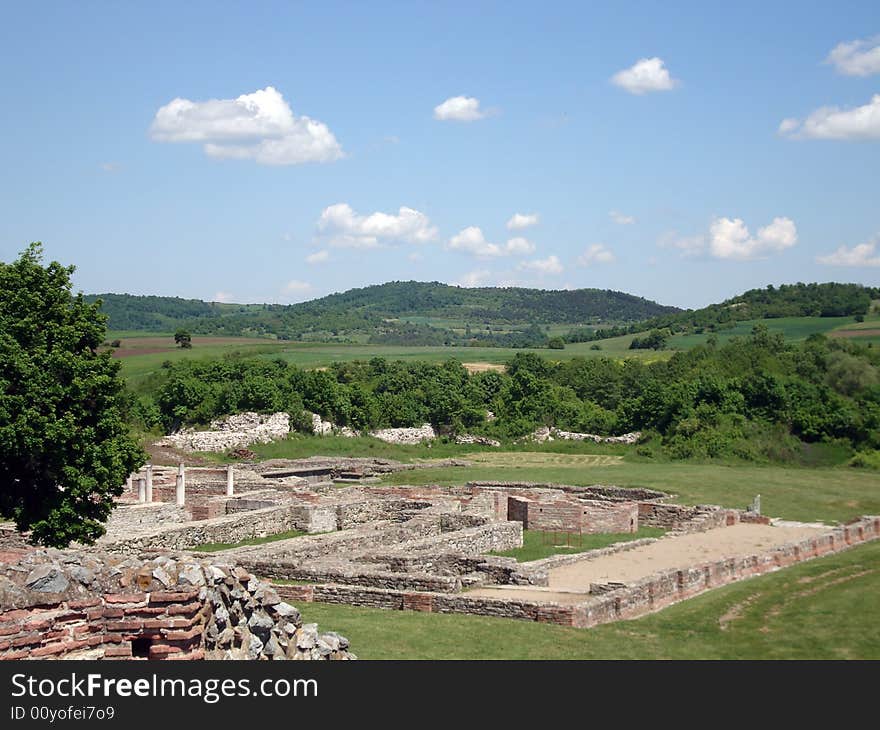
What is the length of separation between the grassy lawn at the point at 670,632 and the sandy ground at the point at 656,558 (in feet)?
6.37

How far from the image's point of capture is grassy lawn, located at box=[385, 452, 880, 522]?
34.9m

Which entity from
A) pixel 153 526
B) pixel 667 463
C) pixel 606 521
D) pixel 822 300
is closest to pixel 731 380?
pixel 667 463

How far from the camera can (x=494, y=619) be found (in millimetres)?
18062

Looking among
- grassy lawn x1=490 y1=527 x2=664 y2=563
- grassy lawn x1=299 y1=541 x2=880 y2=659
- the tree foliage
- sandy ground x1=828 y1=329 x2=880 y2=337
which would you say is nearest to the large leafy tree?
grassy lawn x1=299 y1=541 x2=880 y2=659

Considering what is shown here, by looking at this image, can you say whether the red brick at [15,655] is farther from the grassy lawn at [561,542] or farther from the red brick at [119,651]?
the grassy lawn at [561,542]

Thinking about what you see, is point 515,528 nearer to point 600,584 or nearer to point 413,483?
point 600,584

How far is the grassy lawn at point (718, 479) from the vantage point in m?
34.9

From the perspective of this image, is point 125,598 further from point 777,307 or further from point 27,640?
point 777,307

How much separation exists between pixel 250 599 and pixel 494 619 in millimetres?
6818

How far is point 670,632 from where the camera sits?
57.5ft

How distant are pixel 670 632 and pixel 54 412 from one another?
12077 millimetres

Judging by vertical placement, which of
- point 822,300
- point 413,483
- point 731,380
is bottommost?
point 413,483

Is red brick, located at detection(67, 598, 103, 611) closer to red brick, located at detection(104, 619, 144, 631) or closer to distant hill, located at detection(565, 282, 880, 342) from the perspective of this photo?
red brick, located at detection(104, 619, 144, 631)

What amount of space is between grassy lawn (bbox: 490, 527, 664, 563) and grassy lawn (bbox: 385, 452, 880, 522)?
5216 millimetres
